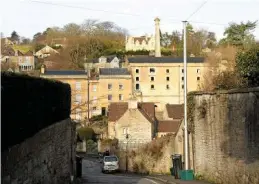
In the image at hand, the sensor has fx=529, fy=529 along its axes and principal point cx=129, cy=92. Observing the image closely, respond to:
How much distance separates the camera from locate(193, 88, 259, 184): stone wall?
64.7ft

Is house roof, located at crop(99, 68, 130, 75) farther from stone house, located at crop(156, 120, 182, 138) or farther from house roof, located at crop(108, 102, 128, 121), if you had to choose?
stone house, located at crop(156, 120, 182, 138)

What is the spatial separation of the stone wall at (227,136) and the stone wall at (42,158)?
654cm

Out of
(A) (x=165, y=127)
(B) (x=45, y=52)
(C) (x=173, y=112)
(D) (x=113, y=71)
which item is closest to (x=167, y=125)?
(A) (x=165, y=127)

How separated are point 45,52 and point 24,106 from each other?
114m

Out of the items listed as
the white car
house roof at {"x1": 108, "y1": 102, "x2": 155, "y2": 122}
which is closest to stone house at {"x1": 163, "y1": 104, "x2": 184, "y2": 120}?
house roof at {"x1": 108, "y1": 102, "x2": 155, "y2": 122}

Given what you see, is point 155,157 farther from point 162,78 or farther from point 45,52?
point 45,52

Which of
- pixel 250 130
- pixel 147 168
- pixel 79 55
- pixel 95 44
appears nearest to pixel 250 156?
pixel 250 130

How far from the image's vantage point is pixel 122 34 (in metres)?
147

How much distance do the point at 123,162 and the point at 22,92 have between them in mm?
33002

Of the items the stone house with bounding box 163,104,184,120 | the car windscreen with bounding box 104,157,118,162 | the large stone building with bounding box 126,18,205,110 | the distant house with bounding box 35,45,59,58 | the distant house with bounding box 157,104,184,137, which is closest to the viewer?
the car windscreen with bounding box 104,157,118,162

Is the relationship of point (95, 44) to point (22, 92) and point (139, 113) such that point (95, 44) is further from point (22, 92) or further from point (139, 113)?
point (22, 92)

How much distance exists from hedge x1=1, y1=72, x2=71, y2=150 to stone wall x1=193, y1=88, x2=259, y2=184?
285 inches

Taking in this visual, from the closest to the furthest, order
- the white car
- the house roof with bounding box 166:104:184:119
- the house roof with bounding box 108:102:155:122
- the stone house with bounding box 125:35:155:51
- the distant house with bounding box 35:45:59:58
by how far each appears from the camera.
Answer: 1. the white car
2. the house roof with bounding box 108:102:155:122
3. the house roof with bounding box 166:104:184:119
4. the distant house with bounding box 35:45:59:58
5. the stone house with bounding box 125:35:155:51

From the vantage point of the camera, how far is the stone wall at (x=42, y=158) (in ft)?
36.7
